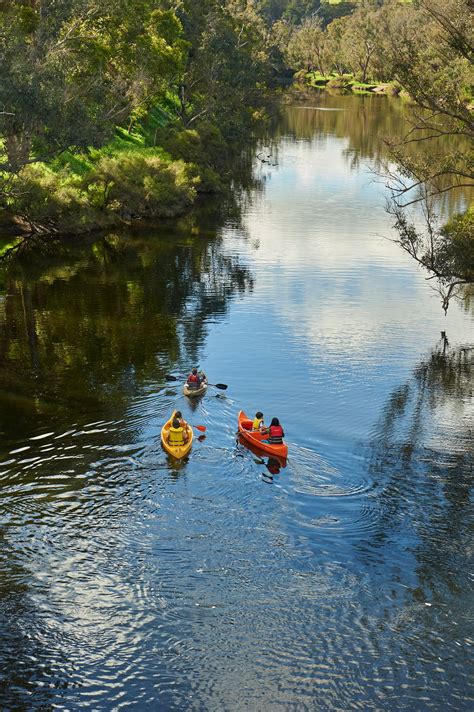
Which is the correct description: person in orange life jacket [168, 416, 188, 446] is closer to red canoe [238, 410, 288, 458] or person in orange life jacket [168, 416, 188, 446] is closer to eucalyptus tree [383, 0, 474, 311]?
red canoe [238, 410, 288, 458]

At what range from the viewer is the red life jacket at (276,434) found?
25.0 m

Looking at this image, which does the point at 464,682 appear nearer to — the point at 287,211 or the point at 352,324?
the point at 352,324

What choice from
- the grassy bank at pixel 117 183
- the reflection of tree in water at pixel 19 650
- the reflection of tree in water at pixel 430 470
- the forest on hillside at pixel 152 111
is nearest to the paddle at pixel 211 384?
the reflection of tree in water at pixel 430 470

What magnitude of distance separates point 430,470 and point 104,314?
1949cm

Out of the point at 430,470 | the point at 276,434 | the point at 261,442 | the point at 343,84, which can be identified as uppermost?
the point at 343,84

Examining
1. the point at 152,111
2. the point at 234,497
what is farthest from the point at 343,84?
the point at 234,497

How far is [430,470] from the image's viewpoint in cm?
2516

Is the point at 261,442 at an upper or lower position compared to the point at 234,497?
upper

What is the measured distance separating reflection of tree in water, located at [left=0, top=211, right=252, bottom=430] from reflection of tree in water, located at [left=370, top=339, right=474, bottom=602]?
944cm

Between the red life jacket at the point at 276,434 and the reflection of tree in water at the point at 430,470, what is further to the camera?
the red life jacket at the point at 276,434

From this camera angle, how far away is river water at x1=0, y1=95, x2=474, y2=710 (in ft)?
54.2

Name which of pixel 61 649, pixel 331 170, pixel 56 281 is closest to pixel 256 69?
pixel 331 170

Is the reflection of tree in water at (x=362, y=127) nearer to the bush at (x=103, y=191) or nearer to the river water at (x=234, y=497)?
the bush at (x=103, y=191)

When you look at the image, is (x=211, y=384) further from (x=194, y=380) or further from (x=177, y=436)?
(x=177, y=436)
